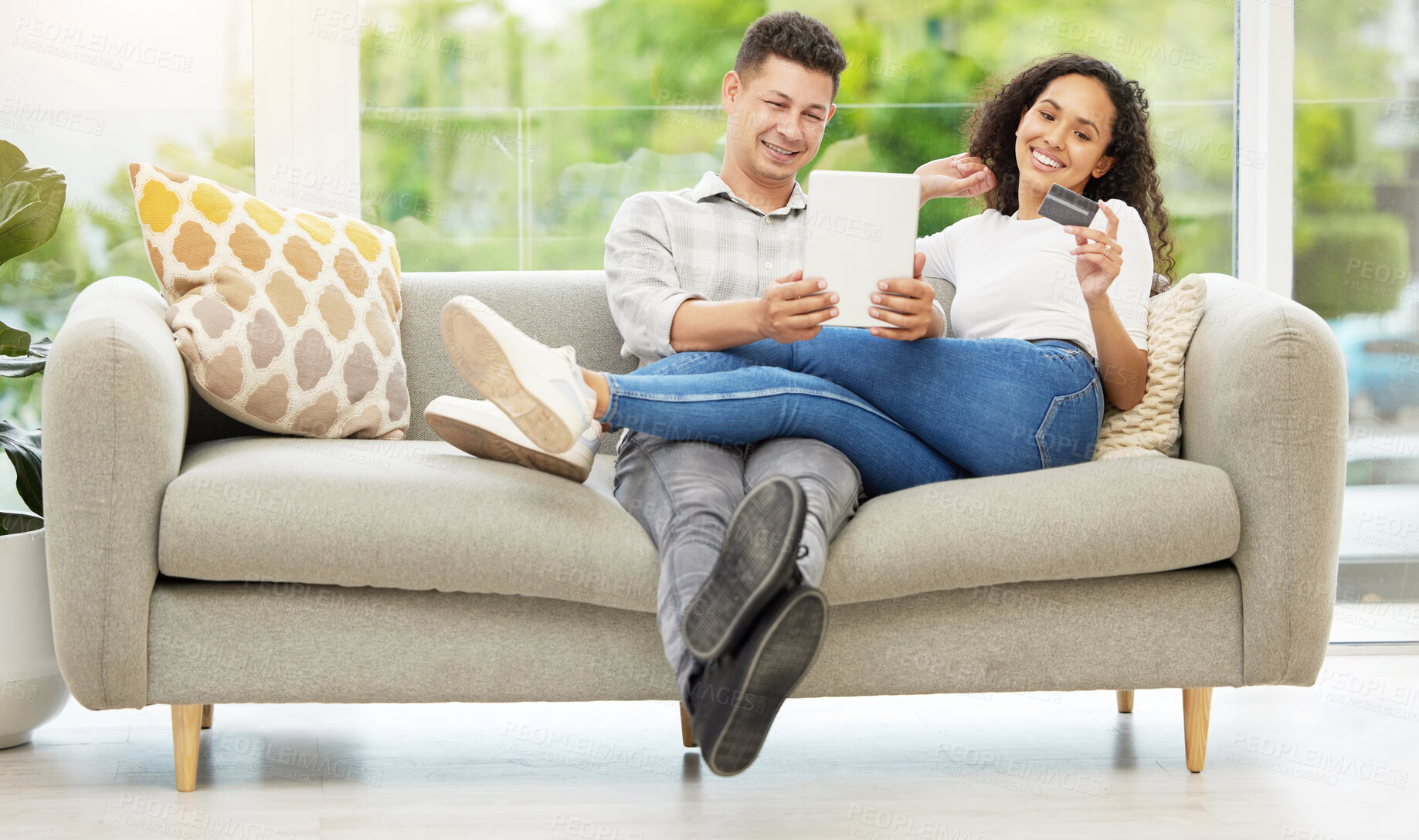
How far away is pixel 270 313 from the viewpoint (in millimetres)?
1859

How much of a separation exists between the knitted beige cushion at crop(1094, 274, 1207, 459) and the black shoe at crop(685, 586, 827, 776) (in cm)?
72

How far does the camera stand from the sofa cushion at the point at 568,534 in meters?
1.52

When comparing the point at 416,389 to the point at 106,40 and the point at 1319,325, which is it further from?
the point at 1319,325

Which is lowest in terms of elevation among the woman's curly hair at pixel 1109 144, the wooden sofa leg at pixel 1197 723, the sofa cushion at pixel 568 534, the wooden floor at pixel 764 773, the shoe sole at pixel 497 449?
the wooden floor at pixel 764 773

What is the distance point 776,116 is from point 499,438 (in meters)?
0.79

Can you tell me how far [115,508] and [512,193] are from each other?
1.37 m

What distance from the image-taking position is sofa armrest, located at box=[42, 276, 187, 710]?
151cm

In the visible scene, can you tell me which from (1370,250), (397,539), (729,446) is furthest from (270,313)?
(1370,250)

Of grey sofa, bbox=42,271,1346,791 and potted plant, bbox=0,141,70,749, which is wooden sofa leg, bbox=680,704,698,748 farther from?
potted plant, bbox=0,141,70,749

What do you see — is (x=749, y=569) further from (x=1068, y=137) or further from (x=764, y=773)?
(x=1068, y=137)

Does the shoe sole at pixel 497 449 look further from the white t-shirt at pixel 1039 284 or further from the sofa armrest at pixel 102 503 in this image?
the white t-shirt at pixel 1039 284

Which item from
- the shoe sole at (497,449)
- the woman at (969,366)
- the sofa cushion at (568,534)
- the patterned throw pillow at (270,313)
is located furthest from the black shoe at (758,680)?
the patterned throw pillow at (270,313)

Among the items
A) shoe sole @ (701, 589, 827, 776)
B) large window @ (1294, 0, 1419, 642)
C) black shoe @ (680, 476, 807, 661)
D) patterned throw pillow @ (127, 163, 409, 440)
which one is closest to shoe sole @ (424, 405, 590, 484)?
patterned throw pillow @ (127, 163, 409, 440)

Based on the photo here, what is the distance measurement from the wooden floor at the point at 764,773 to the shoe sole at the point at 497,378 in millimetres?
495
